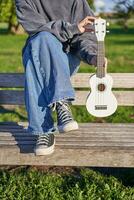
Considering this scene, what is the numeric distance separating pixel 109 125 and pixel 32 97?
979 millimetres

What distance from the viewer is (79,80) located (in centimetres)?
503

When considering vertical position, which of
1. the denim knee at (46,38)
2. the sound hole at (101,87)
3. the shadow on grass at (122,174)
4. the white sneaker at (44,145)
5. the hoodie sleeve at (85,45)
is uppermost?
the denim knee at (46,38)

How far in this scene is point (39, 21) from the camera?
4.04 m

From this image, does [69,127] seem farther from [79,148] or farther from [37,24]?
[37,24]

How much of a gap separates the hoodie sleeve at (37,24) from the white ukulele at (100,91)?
19cm

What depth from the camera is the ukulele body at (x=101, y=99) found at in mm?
4051

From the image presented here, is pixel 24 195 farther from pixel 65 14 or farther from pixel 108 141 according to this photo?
pixel 65 14

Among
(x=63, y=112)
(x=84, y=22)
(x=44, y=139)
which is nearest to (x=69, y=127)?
(x=63, y=112)

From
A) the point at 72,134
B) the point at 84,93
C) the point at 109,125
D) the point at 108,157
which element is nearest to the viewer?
the point at 108,157

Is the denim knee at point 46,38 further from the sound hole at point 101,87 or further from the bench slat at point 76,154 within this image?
the bench slat at point 76,154

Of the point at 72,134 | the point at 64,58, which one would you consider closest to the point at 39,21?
the point at 64,58

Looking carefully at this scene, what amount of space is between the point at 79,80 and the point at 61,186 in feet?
3.09

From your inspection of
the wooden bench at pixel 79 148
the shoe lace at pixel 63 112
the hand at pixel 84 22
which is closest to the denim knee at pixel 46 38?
the hand at pixel 84 22

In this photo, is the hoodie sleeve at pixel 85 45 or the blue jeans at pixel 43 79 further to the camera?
the hoodie sleeve at pixel 85 45
